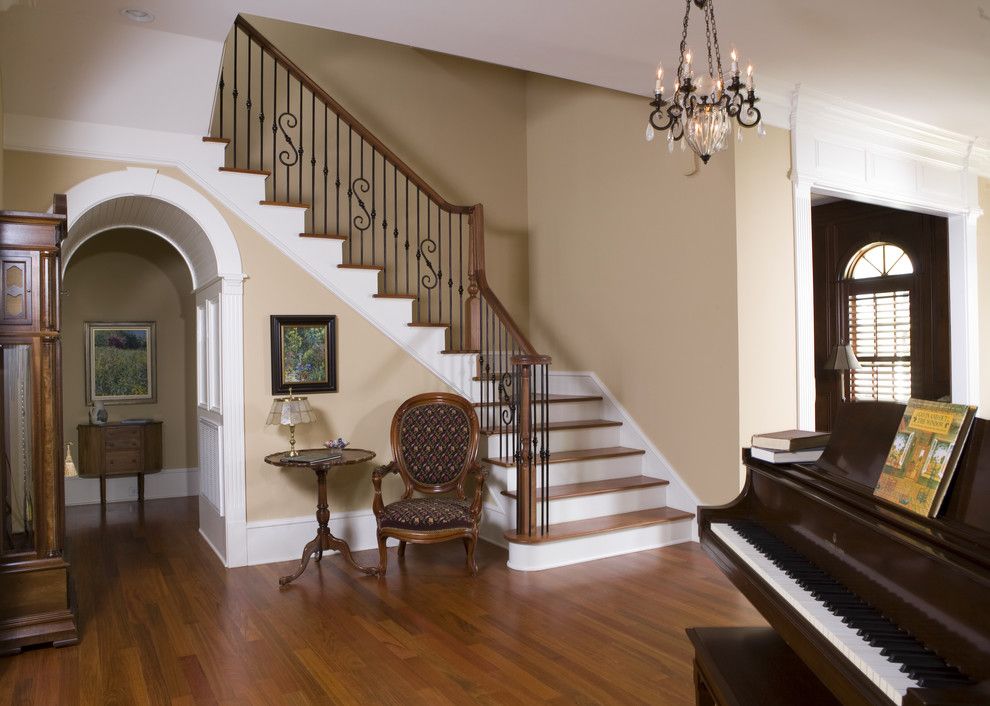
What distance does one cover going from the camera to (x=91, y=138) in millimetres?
4641

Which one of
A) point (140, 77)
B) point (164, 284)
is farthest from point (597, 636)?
point (164, 284)

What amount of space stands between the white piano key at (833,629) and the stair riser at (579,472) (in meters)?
2.91

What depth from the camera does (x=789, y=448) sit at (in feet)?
8.54

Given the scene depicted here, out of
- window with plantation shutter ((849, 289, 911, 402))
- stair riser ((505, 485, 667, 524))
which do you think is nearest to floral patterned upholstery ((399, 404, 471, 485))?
stair riser ((505, 485, 667, 524))

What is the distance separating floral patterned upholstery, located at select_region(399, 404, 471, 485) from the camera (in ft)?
16.6

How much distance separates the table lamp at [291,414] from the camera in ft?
15.8

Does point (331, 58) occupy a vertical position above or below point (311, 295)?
above

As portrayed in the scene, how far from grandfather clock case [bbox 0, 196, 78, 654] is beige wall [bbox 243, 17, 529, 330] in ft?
11.4

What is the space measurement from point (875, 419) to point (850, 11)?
2.77 m

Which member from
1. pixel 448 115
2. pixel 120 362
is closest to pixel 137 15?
pixel 448 115

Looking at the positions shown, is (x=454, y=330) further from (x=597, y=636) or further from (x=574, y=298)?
(x=597, y=636)

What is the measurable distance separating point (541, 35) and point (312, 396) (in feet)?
9.14

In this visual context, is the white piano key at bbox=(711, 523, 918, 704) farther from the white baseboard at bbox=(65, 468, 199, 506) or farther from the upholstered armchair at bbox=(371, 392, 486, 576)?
the white baseboard at bbox=(65, 468, 199, 506)

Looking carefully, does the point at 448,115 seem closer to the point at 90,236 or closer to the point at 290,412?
the point at 90,236
